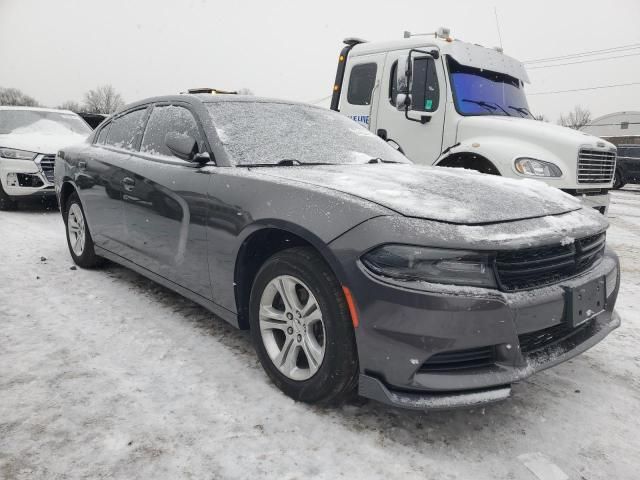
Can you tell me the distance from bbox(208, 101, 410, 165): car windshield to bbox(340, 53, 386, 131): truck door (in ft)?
9.70

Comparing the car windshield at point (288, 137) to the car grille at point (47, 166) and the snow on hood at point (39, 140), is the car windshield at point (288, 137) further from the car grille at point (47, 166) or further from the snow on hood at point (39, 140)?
the snow on hood at point (39, 140)

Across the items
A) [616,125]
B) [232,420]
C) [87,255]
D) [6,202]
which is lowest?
[616,125]

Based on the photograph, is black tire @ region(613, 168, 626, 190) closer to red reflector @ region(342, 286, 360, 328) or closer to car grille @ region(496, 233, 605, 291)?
car grille @ region(496, 233, 605, 291)

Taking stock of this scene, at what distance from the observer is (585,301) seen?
7.29ft

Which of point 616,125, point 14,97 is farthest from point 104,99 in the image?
point 616,125

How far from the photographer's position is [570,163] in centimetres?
522

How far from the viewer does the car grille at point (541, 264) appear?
6.49ft

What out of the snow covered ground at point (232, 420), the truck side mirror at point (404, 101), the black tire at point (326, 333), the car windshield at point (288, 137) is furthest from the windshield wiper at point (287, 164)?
the truck side mirror at point (404, 101)

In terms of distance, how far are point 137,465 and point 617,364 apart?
2.60 m

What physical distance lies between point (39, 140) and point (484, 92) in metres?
6.44

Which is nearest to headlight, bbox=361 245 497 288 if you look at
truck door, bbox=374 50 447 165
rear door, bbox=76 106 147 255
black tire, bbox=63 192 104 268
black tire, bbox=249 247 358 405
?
black tire, bbox=249 247 358 405

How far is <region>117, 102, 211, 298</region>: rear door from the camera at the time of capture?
2.84 meters

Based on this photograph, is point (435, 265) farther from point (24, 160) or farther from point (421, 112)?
point (24, 160)

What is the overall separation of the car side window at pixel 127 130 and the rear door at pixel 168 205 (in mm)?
175
